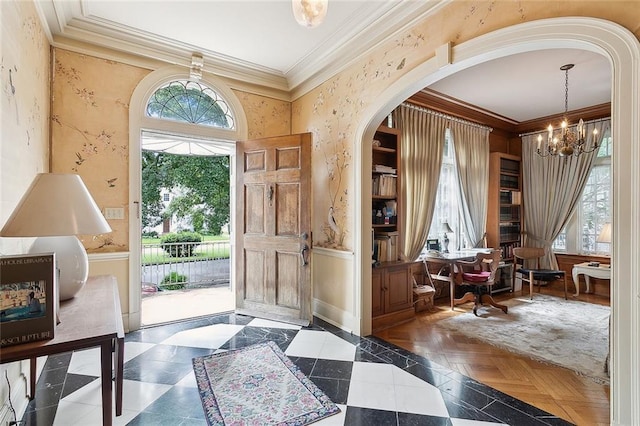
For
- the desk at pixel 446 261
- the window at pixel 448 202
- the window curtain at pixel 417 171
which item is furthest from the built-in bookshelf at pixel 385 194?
the window at pixel 448 202

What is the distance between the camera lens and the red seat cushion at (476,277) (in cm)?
385

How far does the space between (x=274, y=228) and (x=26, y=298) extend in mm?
2373

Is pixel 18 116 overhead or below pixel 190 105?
below

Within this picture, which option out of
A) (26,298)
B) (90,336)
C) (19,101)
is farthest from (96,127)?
(90,336)

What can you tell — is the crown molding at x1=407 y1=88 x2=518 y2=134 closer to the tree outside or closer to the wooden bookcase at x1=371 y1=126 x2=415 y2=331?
the wooden bookcase at x1=371 y1=126 x2=415 y2=331

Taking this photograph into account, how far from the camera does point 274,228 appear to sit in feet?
11.3

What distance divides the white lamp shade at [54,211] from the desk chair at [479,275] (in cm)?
383

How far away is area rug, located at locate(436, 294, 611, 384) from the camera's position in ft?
8.68

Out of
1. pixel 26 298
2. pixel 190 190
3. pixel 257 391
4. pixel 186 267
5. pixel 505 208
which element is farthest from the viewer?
pixel 190 190

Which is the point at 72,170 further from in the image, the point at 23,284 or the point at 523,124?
the point at 523,124

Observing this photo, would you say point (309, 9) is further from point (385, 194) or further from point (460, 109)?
point (460, 109)

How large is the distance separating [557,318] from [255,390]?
3.77 meters

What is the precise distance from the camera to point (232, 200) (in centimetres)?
417

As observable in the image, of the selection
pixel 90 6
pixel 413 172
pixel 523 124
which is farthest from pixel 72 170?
pixel 523 124
